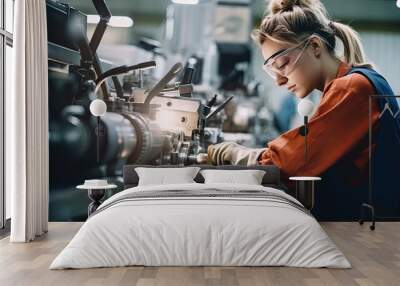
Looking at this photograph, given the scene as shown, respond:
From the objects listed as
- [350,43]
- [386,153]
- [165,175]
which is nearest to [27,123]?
[165,175]

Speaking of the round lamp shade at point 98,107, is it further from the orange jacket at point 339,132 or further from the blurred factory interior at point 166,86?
the orange jacket at point 339,132

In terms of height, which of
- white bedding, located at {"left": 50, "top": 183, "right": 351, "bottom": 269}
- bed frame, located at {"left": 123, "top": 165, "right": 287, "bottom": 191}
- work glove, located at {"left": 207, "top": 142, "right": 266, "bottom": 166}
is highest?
work glove, located at {"left": 207, "top": 142, "right": 266, "bottom": 166}

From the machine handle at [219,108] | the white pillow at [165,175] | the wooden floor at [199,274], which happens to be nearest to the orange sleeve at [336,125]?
the machine handle at [219,108]

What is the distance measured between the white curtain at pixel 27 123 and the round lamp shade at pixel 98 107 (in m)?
0.65

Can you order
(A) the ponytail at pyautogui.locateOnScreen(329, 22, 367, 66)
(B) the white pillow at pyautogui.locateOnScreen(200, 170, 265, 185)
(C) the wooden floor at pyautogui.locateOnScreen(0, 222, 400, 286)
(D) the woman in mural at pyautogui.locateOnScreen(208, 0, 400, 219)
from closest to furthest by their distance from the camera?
1. (C) the wooden floor at pyautogui.locateOnScreen(0, 222, 400, 286)
2. (B) the white pillow at pyautogui.locateOnScreen(200, 170, 265, 185)
3. (D) the woman in mural at pyautogui.locateOnScreen(208, 0, 400, 219)
4. (A) the ponytail at pyautogui.locateOnScreen(329, 22, 367, 66)

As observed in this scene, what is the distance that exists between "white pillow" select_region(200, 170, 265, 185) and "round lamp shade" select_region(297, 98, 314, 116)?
79 centimetres

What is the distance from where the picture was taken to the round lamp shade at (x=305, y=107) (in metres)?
5.99

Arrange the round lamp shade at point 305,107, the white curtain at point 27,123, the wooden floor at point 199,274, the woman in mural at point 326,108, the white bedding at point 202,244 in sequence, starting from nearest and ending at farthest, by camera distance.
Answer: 1. the wooden floor at point 199,274
2. the white bedding at point 202,244
3. the white curtain at point 27,123
4. the round lamp shade at point 305,107
5. the woman in mural at point 326,108

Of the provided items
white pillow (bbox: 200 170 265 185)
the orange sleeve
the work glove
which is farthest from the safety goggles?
white pillow (bbox: 200 170 265 185)

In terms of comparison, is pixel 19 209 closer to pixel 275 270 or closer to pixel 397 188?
pixel 275 270

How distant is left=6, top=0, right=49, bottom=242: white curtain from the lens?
16.7 feet

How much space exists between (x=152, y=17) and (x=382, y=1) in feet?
8.71

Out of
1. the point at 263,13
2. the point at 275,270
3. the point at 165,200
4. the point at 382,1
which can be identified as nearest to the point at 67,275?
the point at 165,200

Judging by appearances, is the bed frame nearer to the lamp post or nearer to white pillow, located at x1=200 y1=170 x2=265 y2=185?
white pillow, located at x1=200 y1=170 x2=265 y2=185
